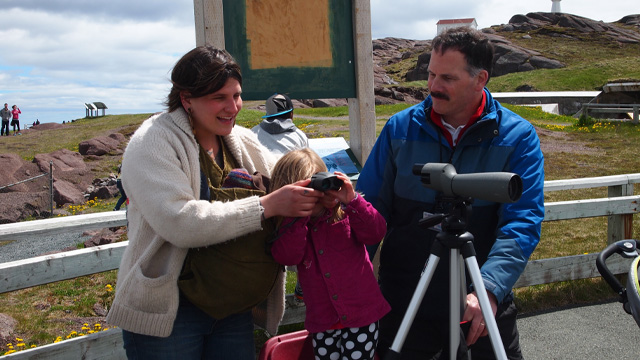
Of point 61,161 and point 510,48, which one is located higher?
point 510,48

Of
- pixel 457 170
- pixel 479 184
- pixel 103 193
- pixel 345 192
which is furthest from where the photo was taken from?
pixel 103 193

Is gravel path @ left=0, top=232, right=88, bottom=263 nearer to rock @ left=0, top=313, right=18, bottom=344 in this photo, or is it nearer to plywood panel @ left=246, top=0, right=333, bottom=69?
rock @ left=0, top=313, right=18, bottom=344

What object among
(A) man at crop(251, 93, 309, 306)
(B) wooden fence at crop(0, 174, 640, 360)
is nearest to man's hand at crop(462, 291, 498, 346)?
(B) wooden fence at crop(0, 174, 640, 360)

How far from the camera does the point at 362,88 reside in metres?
3.69

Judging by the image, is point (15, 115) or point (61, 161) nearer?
point (61, 161)

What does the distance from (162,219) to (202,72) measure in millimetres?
565

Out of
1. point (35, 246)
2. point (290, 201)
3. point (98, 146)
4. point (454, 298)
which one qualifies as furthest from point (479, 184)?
point (98, 146)

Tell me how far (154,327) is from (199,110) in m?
0.83

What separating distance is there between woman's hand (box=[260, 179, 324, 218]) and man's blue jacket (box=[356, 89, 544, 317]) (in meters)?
0.62

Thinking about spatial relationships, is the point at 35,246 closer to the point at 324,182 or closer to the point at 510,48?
the point at 324,182

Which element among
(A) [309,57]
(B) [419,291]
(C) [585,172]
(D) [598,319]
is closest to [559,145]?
(C) [585,172]

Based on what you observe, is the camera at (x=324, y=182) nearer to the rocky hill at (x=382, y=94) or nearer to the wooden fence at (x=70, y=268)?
the wooden fence at (x=70, y=268)

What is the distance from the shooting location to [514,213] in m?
2.51

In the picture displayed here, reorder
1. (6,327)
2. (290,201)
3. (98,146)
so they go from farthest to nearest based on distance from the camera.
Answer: (98,146), (6,327), (290,201)
